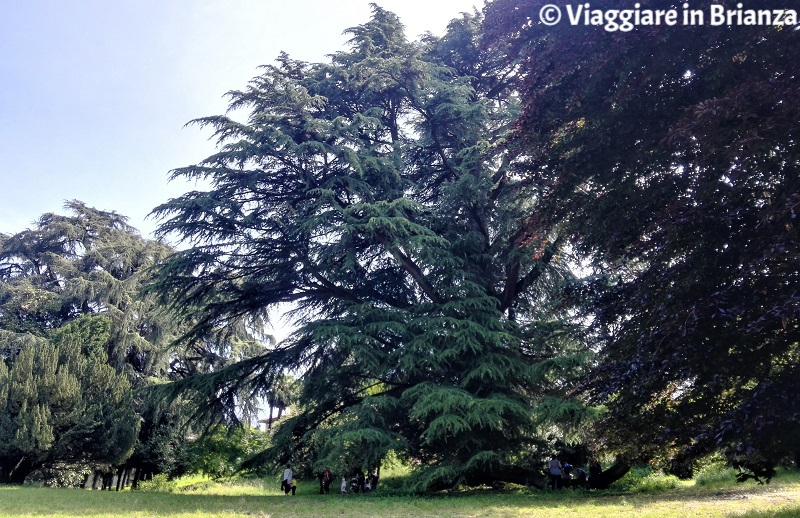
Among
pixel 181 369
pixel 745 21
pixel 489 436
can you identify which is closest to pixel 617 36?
pixel 745 21

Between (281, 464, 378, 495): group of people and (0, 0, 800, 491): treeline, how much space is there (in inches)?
20.8

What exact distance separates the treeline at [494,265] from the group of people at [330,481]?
529 millimetres

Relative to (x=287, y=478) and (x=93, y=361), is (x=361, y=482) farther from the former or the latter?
(x=93, y=361)

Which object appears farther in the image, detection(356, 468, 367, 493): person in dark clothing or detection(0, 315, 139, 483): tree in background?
detection(0, 315, 139, 483): tree in background

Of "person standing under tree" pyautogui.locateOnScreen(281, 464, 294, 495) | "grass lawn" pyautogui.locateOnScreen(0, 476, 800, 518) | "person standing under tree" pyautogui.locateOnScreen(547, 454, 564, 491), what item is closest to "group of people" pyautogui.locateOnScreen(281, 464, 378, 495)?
"person standing under tree" pyautogui.locateOnScreen(281, 464, 294, 495)

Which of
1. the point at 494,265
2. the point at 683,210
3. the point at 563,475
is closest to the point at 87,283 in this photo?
the point at 494,265

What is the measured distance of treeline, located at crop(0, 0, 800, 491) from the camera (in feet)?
17.3

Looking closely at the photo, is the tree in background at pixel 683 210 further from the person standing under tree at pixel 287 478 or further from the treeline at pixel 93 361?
the treeline at pixel 93 361

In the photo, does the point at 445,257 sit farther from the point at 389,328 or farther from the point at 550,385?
the point at 550,385

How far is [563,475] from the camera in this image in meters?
15.1

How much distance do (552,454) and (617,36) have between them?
431 inches

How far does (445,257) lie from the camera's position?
1493 centimetres

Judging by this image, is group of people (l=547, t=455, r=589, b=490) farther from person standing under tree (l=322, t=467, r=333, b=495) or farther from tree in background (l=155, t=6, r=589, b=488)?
person standing under tree (l=322, t=467, r=333, b=495)

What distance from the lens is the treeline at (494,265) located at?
5.28 meters
